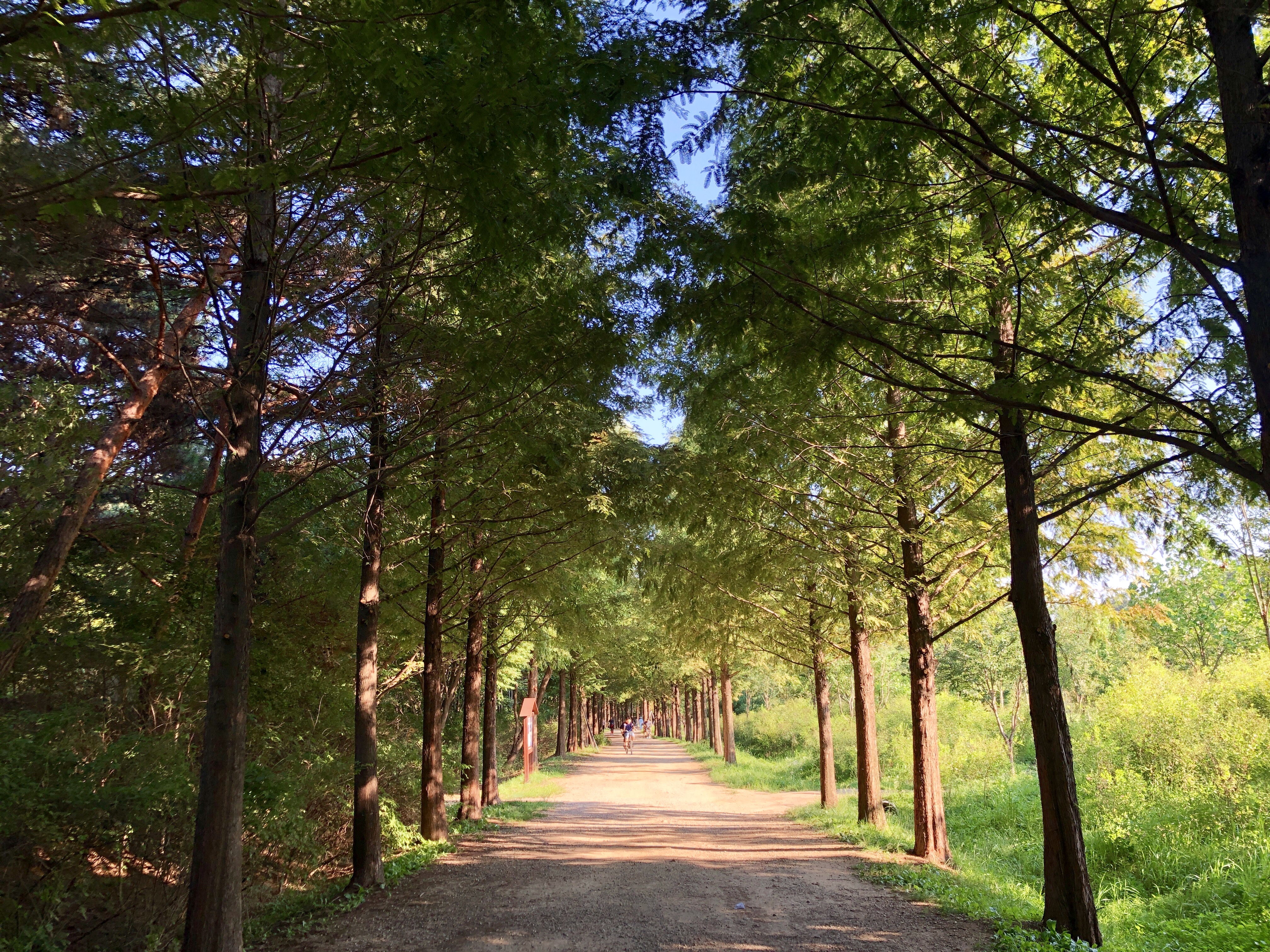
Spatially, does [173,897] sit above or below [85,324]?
below

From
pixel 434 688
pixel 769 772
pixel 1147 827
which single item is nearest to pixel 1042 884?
pixel 1147 827

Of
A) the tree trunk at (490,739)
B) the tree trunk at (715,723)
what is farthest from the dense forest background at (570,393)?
the tree trunk at (715,723)

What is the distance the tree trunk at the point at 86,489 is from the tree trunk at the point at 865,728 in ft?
35.5

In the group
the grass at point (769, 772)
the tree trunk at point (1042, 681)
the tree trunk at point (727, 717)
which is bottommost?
the grass at point (769, 772)

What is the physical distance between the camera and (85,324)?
9.46 metres

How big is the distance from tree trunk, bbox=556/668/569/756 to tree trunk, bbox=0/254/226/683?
86.5 ft

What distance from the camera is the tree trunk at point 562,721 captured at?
3659 centimetres

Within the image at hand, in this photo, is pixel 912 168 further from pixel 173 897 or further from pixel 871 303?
pixel 173 897

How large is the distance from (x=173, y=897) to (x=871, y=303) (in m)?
8.15

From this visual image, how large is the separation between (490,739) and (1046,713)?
45.4ft

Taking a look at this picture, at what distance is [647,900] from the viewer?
28.3 feet

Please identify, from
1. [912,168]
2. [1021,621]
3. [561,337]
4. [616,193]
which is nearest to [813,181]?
[912,168]

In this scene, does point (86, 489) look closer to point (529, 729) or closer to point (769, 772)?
point (529, 729)

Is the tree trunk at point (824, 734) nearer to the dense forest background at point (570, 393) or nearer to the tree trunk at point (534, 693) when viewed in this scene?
the dense forest background at point (570, 393)
